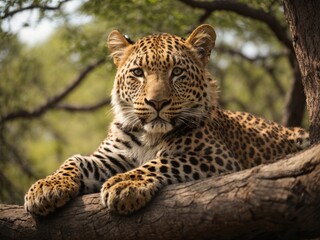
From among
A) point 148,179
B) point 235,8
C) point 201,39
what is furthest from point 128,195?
point 235,8

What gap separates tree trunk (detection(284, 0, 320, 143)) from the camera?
271 inches

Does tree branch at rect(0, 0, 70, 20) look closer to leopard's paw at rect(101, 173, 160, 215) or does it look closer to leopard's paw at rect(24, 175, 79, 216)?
leopard's paw at rect(24, 175, 79, 216)

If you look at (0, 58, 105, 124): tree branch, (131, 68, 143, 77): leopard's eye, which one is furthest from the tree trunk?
(0, 58, 105, 124): tree branch

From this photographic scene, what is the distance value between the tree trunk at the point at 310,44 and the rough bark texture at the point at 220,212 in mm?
1347

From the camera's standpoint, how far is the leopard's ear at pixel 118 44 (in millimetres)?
8469

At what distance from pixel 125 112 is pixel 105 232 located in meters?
1.92

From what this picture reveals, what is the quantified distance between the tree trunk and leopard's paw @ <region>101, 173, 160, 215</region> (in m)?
1.72

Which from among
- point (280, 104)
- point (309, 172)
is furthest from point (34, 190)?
point (280, 104)

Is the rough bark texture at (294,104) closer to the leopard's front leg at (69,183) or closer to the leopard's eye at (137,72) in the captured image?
the leopard's eye at (137,72)

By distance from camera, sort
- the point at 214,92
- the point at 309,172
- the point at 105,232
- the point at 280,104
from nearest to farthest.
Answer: the point at 309,172, the point at 105,232, the point at 214,92, the point at 280,104

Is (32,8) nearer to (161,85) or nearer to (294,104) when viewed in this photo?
(161,85)

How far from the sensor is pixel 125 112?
8.15 meters

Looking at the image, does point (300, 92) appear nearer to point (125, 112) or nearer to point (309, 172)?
point (125, 112)

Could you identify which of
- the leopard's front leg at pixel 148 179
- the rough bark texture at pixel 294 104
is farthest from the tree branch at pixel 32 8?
the rough bark texture at pixel 294 104
